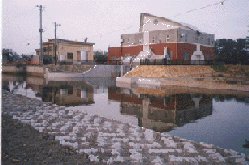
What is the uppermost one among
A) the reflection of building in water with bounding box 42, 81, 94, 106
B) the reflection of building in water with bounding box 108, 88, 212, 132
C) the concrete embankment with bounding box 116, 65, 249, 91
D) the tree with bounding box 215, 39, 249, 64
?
the tree with bounding box 215, 39, 249, 64

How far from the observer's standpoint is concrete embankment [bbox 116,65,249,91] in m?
17.2

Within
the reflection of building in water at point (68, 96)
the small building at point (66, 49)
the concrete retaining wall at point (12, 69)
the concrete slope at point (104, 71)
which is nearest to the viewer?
the reflection of building in water at point (68, 96)

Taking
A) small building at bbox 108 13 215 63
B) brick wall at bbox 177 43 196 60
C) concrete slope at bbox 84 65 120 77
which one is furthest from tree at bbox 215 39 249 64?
concrete slope at bbox 84 65 120 77

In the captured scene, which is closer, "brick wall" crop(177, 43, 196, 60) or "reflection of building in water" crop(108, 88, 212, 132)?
"reflection of building in water" crop(108, 88, 212, 132)

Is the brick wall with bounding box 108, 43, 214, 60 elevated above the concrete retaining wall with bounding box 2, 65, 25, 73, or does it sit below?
above

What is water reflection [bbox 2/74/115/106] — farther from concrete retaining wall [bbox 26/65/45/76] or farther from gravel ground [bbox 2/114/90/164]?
concrete retaining wall [bbox 26/65/45/76]

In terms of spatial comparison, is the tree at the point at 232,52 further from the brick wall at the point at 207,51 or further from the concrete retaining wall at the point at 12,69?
the concrete retaining wall at the point at 12,69

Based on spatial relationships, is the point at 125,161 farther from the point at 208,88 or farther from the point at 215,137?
the point at 208,88

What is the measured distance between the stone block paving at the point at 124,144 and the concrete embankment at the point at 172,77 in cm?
1230

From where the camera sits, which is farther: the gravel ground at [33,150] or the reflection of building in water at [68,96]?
the reflection of building in water at [68,96]

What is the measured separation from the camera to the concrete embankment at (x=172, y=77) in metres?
17.2

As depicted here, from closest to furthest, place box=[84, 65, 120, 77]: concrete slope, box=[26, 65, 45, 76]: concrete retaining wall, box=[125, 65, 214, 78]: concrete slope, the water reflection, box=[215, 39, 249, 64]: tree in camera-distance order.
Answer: the water reflection < box=[125, 65, 214, 78]: concrete slope < box=[215, 39, 249, 64]: tree < box=[84, 65, 120, 77]: concrete slope < box=[26, 65, 45, 76]: concrete retaining wall

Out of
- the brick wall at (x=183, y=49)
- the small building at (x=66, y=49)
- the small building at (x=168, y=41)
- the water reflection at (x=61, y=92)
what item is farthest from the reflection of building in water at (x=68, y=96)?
the small building at (x=66, y=49)

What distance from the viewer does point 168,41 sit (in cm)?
2592
